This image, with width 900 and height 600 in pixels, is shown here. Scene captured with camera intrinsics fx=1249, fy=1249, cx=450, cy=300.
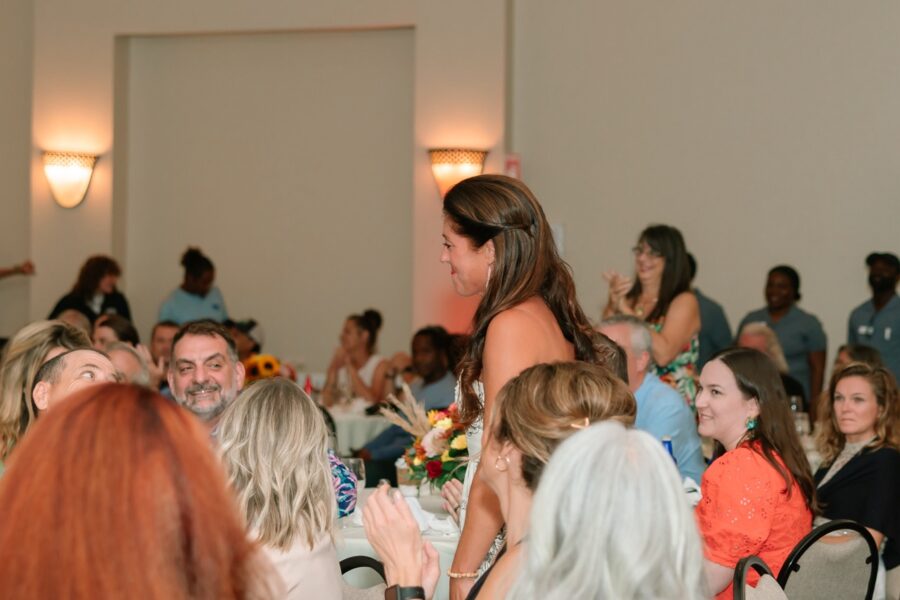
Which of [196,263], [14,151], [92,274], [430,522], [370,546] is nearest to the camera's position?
[370,546]

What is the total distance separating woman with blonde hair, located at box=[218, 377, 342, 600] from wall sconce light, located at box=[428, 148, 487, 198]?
232 inches

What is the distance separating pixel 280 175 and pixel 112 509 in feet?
27.2

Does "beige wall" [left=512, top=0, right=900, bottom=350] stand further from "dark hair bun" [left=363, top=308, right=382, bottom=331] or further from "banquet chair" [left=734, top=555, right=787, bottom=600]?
"banquet chair" [left=734, top=555, right=787, bottom=600]

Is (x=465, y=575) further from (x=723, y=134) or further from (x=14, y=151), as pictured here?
(x=14, y=151)

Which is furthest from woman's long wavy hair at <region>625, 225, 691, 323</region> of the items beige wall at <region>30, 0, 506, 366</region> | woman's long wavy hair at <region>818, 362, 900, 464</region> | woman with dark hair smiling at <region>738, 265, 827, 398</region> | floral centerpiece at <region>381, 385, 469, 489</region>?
beige wall at <region>30, 0, 506, 366</region>

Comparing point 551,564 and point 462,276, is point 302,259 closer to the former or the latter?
point 462,276

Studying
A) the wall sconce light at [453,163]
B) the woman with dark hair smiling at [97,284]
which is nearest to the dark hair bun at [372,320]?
the wall sconce light at [453,163]

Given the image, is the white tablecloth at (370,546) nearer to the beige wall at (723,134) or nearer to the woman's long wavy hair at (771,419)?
the woman's long wavy hair at (771,419)

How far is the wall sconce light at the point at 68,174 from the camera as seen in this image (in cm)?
925

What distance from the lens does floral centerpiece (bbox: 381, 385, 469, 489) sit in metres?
3.76

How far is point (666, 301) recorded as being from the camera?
5.92 m

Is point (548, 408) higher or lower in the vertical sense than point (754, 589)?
higher

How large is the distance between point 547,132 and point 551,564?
7.36 metres

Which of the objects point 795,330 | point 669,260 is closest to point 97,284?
point 669,260
